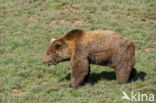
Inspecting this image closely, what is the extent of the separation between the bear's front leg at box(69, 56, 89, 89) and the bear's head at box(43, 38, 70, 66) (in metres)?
0.35

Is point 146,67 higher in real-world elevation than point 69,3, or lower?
lower

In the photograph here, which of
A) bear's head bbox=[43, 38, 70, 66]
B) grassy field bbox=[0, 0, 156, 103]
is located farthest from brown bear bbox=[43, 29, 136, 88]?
grassy field bbox=[0, 0, 156, 103]

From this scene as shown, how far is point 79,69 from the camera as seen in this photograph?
864cm

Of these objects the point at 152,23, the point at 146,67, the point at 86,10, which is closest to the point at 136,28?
the point at 152,23

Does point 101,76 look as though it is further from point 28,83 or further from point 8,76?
point 8,76

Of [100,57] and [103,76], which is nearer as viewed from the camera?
[100,57]

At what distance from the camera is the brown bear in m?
8.59

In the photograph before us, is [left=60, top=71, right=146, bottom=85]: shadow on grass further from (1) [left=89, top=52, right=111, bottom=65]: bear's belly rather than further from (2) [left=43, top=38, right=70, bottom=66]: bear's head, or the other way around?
(2) [left=43, top=38, right=70, bottom=66]: bear's head

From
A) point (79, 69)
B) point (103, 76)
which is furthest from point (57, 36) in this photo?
point (79, 69)

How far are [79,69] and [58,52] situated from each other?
84 cm

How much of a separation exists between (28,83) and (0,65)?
5.64 ft

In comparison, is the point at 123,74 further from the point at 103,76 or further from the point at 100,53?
the point at 103,76

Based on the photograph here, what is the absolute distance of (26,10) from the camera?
16547 mm

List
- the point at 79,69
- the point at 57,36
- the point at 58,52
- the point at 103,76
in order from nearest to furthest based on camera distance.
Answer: the point at 79,69
the point at 58,52
the point at 103,76
the point at 57,36
